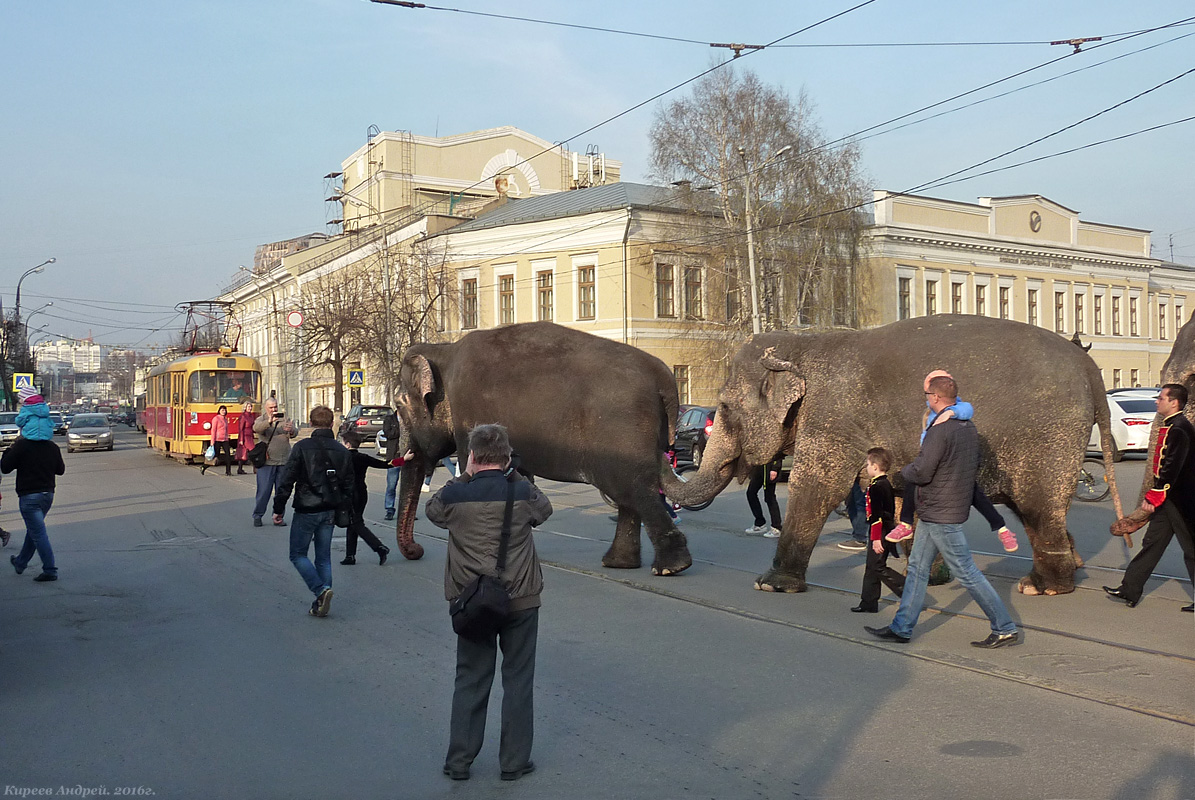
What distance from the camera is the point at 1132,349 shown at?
5553 cm

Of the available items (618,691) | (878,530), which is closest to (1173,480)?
(878,530)

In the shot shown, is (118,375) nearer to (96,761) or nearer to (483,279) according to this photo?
(483,279)

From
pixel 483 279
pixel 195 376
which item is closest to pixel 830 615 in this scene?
pixel 195 376

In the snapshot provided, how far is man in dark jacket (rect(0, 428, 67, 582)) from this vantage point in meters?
10.6

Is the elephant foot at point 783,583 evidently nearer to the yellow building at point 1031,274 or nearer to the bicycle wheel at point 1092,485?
the bicycle wheel at point 1092,485

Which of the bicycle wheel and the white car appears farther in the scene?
the white car

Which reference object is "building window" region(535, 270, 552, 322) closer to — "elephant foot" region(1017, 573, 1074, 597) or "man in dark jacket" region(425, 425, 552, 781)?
"elephant foot" region(1017, 573, 1074, 597)

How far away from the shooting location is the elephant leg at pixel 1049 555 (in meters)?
8.48

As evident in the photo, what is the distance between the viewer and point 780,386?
30.8 ft

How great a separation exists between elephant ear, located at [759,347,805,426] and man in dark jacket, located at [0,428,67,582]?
23.5 ft

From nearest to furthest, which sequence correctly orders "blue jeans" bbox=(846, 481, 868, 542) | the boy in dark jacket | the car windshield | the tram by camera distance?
the boy in dark jacket, "blue jeans" bbox=(846, 481, 868, 542), the car windshield, the tram

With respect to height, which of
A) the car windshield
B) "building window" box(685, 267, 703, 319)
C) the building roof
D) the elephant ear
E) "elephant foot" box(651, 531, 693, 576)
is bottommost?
"elephant foot" box(651, 531, 693, 576)

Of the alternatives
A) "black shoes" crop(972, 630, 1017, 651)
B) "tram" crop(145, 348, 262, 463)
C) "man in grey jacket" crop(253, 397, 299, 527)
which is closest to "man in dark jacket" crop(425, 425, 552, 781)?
"black shoes" crop(972, 630, 1017, 651)

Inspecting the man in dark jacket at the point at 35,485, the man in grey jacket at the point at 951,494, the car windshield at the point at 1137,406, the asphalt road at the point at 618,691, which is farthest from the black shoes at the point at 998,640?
the car windshield at the point at 1137,406
